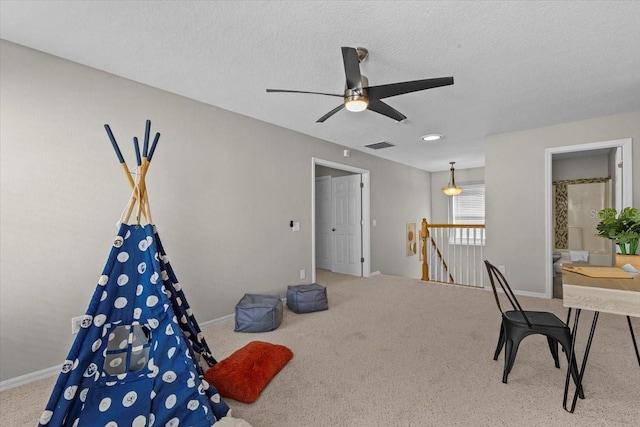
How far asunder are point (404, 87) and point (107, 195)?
254 centimetres

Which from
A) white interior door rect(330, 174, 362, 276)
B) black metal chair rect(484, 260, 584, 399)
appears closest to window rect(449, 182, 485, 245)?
white interior door rect(330, 174, 362, 276)

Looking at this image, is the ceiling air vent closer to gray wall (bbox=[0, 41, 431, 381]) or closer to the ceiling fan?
gray wall (bbox=[0, 41, 431, 381])

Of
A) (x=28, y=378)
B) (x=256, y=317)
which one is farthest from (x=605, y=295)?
(x=28, y=378)

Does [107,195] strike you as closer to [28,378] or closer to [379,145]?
[28,378]

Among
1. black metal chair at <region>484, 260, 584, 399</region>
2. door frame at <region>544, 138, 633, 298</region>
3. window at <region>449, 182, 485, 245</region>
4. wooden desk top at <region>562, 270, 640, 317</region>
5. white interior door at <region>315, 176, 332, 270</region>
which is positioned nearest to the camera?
wooden desk top at <region>562, 270, 640, 317</region>

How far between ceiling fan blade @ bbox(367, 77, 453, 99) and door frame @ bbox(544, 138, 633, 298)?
315cm

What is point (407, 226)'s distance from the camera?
7.08 metres

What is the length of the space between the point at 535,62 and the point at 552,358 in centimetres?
239

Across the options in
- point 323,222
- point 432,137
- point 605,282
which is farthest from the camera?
point 323,222

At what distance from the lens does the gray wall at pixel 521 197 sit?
4.20 meters

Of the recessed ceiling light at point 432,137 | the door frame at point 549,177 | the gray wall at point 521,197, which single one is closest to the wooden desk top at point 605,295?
the door frame at point 549,177

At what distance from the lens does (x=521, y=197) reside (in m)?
4.42

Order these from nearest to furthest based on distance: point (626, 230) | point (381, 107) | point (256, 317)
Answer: point (626, 230) → point (381, 107) → point (256, 317)

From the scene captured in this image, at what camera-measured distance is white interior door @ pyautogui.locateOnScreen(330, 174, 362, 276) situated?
5742 mm
